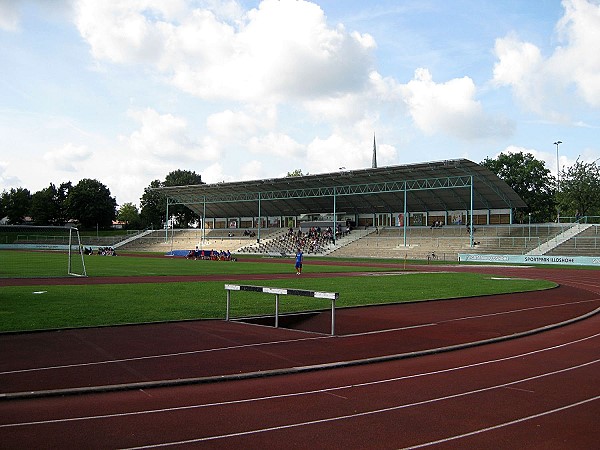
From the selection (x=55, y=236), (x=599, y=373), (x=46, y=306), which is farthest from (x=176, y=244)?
(x=599, y=373)

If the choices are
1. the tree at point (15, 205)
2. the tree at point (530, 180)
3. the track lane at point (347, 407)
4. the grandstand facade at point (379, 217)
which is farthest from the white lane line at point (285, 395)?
the tree at point (15, 205)

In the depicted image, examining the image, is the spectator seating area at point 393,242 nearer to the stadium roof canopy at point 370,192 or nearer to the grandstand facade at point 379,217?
the grandstand facade at point 379,217

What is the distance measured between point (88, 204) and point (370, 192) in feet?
255

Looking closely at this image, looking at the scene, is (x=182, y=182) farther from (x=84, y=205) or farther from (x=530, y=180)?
(x=530, y=180)

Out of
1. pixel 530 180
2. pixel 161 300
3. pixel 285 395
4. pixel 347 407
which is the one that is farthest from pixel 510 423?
pixel 530 180

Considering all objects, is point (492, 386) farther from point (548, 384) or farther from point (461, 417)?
point (461, 417)

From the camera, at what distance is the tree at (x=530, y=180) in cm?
8825

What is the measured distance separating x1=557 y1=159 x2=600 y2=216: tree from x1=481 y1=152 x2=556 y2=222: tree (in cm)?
1284

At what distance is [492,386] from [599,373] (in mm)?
2424

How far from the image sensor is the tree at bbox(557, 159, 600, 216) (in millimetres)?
73188

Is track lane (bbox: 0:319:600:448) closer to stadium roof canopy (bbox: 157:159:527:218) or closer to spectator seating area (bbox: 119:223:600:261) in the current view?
spectator seating area (bbox: 119:223:600:261)

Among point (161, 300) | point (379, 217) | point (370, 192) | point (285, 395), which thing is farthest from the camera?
point (379, 217)

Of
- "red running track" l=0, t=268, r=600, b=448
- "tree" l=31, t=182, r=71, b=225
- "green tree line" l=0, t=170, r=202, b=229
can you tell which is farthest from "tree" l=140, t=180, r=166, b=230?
"red running track" l=0, t=268, r=600, b=448

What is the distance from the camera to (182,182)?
125m
